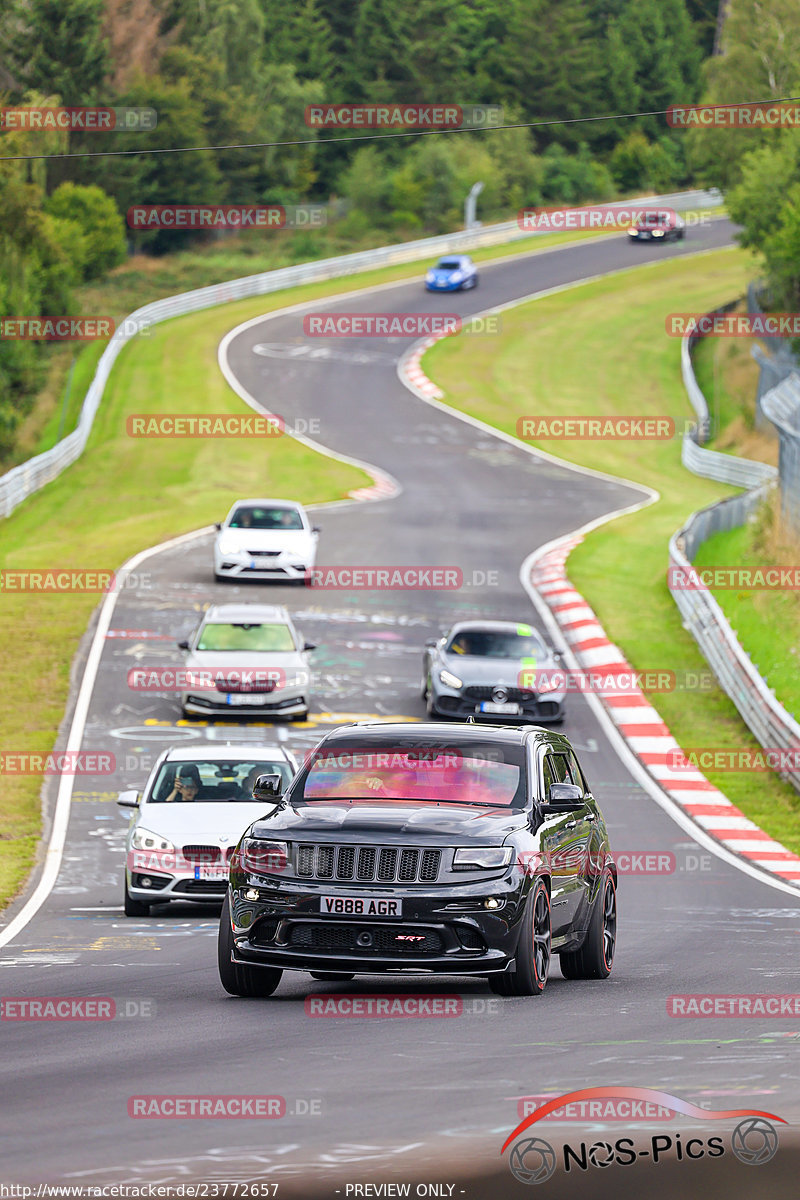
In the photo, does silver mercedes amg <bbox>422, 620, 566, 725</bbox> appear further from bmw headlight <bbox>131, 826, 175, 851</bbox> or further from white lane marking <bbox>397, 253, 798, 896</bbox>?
bmw headlight <bbox>131, 826, 175, 851</bbox>

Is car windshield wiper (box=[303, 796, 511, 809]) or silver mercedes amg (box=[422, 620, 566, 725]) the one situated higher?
car windshield wiper (box=[303, 796, 511, 809])

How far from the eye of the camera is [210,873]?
1594cm

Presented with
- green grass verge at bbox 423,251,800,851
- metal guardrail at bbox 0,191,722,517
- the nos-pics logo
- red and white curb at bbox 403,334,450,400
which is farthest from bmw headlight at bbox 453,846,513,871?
red and white curb at bbox 403,334,450,400

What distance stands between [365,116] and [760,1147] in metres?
110

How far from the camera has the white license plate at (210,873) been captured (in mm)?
15898

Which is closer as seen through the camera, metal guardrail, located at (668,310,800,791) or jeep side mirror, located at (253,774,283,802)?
jeep side mirror, located at (253,774,283,802)

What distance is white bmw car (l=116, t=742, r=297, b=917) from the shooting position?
15.8m

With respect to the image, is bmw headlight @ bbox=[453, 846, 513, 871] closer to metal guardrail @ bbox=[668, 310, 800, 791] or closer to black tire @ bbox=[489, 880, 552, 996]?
black tire @ bbox=[489, 880, 552, 996]

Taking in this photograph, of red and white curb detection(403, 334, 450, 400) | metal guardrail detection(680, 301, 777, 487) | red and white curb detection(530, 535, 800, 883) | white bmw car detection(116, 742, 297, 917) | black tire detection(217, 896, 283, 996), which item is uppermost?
black tire detection(217, 896, 283, 996)

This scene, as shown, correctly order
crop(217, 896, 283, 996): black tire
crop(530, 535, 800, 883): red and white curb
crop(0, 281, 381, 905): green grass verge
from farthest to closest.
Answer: crop(0, 281, 381, 905): green grass verge → crop(530, 535, 800, 883): red and white curb → crop(217, 896, 283, 996): black tire

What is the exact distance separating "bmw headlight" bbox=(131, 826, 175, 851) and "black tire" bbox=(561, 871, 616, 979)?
538cm

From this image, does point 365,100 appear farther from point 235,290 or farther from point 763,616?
point 763,616

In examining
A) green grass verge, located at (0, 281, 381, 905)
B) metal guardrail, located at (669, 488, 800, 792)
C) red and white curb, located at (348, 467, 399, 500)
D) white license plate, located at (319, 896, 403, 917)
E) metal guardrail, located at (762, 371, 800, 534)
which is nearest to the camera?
white license plate, located at (319, 896, 403, 917)

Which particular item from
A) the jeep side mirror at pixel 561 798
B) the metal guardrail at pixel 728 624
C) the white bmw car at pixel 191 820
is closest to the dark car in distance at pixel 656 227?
the metal guardrail at pixel 728 624
